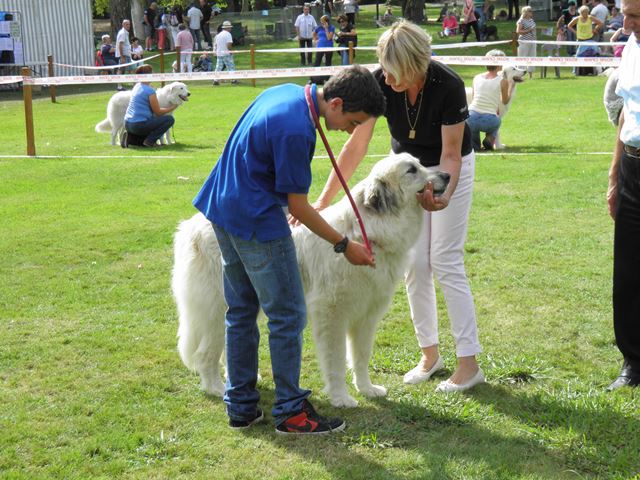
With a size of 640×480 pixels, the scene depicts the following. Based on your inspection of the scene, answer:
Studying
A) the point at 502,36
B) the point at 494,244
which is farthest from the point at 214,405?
the point at 502,36

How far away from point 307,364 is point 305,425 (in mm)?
1105

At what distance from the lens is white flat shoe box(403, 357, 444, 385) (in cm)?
519

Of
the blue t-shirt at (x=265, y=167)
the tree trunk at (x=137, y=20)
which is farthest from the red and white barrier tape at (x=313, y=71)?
the tree trunk at (x=137, y=20)

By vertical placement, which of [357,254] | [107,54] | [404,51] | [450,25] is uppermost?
[450,25]

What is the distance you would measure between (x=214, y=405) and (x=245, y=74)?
12.9 m

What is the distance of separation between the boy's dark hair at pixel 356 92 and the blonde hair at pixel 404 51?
0.63m

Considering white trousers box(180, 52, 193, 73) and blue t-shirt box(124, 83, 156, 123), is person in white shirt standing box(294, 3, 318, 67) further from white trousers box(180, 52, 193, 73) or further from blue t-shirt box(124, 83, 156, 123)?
blue t-shirt box(124, 83, 156, 123)

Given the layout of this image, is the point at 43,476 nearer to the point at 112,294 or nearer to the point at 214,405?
the point at 214,405

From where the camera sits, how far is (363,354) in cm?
499

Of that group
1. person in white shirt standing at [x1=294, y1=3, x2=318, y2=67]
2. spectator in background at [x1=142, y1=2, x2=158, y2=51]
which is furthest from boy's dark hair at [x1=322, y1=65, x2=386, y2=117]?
spectator in background at [x1=142, y1=2, x2=158, y2=51]

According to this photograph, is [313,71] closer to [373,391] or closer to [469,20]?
[373,391]

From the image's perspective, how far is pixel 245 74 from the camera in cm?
1698

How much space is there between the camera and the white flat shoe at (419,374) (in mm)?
5188

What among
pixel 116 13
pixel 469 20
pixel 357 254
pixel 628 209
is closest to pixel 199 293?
pixel 357 254
